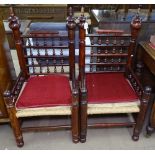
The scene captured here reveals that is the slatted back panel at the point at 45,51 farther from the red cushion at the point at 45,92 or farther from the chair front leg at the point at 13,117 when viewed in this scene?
the chair front leg at the point at 13,117

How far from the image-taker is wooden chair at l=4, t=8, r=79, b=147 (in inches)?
49.4

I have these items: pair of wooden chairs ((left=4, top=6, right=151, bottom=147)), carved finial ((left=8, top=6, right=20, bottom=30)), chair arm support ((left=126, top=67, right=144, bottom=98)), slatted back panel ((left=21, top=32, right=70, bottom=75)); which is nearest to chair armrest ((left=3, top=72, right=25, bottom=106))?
pair of wooden chairs ((left=4, top=6, right=151, bottom=147))

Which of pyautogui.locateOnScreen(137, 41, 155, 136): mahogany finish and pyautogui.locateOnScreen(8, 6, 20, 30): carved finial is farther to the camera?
pyautogui.locateOnScreen(137, 41, 155, 136): mahogany finish

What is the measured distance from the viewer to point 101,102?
1.29 m

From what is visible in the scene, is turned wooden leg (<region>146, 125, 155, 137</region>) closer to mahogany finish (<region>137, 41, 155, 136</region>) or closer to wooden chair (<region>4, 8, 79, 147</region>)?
mahogany finish (<region>137, 41, 155, 136</region>)

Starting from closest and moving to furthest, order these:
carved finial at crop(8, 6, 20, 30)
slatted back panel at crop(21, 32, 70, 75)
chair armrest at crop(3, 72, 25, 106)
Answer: chair armrest at crop(3, 72, 25, 106), carved finial at crop(8, 6, 20, 30), slatted back panel at crop(21, 32, 70, 75)

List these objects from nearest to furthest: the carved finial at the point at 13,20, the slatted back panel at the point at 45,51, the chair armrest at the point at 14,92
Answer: the chair armrest at the point at 14,92 → the carved finial at the point at 13,20 → the slatted back panel at the point at 45,51

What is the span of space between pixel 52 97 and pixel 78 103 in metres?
0.17

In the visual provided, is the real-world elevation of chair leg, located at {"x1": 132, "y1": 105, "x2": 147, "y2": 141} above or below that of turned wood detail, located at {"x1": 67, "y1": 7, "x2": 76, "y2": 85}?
below

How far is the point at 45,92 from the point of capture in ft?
4.36

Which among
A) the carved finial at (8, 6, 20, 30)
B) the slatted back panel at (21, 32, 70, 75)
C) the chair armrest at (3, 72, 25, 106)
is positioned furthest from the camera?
the slatted back panel at (21, 32, 70, 75)

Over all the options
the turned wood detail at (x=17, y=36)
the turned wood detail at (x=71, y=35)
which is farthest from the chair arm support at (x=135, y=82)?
the turned wood detail at (x=17, y=36)

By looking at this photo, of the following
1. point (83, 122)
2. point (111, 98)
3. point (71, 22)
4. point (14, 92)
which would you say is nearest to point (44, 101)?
point (14, 92)

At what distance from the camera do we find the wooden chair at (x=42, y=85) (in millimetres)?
1254
